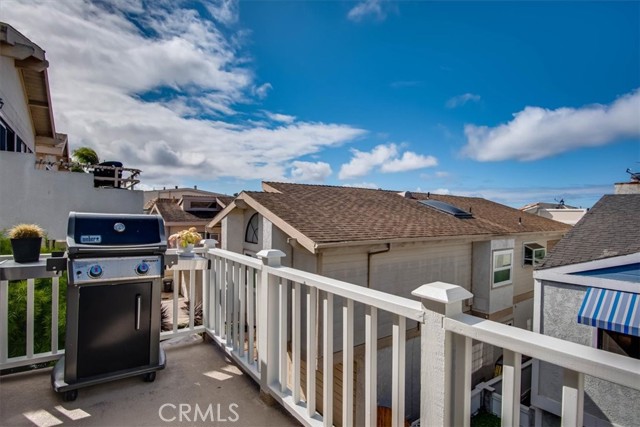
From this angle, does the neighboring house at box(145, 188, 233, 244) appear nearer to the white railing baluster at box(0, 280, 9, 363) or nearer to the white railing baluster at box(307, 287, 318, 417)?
the white railing baluster at box(0, 280, 9, 363)

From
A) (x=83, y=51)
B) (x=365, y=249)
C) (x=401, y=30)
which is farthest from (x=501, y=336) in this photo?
(x=401, y=30)

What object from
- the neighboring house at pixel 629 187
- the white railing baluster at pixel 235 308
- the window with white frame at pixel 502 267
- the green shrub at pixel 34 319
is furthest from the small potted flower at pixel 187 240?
the neighboring house at pixel 629 187

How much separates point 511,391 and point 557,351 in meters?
0.24

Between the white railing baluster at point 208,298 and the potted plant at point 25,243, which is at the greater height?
the potted plant at point 25,243

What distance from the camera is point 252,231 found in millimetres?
8469

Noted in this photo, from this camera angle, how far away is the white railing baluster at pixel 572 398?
3.03 feet

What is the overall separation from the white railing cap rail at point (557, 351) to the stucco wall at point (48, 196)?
369 inches

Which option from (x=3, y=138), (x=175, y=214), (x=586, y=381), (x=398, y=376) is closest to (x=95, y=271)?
(x=398, y=376)

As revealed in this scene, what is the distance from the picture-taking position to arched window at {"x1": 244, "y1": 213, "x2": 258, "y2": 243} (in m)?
8.30

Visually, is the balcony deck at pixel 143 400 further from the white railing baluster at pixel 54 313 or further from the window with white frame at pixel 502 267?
the window with white frame at pixel 502 267

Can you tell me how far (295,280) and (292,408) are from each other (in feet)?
2.74

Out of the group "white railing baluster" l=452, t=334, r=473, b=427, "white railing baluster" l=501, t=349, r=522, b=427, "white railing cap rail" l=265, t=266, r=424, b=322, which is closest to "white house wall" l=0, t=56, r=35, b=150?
"white railing cap rail" l=265, t=266, r=424, b=322

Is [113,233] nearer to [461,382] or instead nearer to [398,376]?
[398,376]

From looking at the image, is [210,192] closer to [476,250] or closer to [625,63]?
[476,250]
